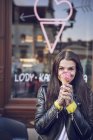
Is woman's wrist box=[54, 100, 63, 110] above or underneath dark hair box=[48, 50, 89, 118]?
underneath

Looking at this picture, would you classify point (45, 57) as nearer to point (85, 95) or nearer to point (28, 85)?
point (28, 85)

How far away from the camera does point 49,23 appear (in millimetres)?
7629

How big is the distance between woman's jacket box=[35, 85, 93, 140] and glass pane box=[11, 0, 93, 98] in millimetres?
4438

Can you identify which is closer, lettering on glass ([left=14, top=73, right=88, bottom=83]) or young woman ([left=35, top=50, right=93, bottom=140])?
young woman ([left=35, top=50, right=93, bottom=140])

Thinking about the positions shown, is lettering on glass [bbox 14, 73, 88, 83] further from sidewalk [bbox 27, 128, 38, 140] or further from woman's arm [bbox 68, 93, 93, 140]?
woman's arm [bbox 68, 93, 93, 140]

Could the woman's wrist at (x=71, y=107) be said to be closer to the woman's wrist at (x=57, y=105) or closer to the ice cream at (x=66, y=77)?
the woman's wrist at (x=57, y=105)

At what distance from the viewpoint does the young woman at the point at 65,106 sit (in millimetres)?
3170

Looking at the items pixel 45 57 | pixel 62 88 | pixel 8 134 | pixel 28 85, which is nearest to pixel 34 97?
pixel 28 85

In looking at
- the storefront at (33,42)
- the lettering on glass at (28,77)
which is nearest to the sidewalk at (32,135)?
the storefront at (33,42)

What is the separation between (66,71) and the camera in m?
3.24

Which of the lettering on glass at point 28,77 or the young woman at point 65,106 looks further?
the lettering on glass at point 28,77

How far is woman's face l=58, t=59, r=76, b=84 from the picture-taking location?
10.6 feet

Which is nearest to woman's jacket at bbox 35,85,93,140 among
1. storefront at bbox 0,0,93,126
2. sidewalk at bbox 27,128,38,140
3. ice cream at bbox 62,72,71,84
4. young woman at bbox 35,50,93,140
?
young woman at bbox 35,50,93,140

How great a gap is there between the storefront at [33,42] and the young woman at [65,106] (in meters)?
4.34
